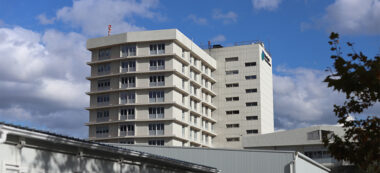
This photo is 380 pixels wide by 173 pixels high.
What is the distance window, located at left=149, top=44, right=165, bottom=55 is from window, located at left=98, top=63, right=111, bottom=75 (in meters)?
9.05

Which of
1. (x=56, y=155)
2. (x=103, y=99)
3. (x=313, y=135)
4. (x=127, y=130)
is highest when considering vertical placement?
(x=103, y=99)

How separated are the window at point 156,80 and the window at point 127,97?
3.75 m

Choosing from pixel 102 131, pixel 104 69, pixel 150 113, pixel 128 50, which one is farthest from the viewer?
pixel 104 69

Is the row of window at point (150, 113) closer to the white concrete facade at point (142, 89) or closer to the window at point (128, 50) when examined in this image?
the white concrete facade at point (142, 89)

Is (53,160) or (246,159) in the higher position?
(246,159)

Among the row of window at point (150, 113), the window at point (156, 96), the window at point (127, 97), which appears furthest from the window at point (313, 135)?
the window at point (127, 97)

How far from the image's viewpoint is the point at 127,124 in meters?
91.3

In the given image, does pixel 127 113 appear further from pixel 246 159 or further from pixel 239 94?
pixel 246 159

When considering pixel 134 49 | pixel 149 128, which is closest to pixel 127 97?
pixel 149 128

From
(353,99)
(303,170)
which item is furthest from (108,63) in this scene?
(353,99)

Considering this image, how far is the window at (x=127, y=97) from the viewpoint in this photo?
92.0 m

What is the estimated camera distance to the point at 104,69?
96625 millimetres

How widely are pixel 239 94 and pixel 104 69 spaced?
98.7ft

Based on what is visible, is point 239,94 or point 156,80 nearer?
point 156,80
